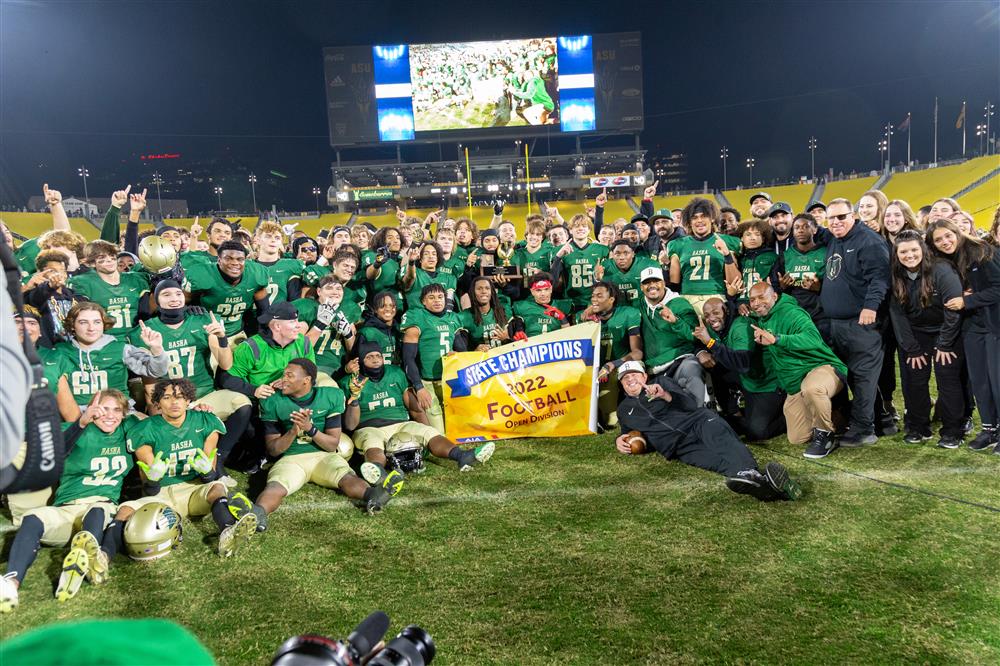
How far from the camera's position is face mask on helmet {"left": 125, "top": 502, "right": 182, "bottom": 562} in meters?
4.09

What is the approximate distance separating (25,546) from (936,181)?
147ft

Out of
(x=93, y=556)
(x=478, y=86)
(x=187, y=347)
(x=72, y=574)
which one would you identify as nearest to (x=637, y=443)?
(x=187, y=347)

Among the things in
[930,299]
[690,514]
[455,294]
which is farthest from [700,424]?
[455,294]

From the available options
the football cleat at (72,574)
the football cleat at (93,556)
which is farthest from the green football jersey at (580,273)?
the football cleat at (72,574)

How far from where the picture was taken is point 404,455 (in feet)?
18.4

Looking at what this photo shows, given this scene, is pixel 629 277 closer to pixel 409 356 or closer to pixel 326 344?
pixel 409 356

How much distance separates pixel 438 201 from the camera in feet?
150

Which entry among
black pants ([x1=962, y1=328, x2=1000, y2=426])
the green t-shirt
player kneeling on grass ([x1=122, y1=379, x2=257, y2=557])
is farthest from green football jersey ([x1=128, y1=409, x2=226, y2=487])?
black pants ([x1=962, y1=328, x2=1000, y2=426])

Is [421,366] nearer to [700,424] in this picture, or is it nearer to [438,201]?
[700,424]

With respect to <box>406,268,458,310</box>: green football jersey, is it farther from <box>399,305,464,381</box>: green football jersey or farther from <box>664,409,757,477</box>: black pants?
<box>664,409,757,477</box>: black pants

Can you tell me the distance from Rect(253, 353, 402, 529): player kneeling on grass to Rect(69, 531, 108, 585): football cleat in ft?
3.87

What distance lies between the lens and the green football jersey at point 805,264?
6.35m

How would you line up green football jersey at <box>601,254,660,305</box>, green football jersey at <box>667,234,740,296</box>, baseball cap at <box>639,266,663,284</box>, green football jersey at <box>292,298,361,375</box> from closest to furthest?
1. green football jersey at <box>292,298,361,375</box>
2. baseball cap at <box>639,266,663,284</box>
3. green football jersey at <box>667,234,740,296</box>
4. green football jersey at <box>601,254,660,305</box>

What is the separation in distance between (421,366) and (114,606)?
3.70 meters
